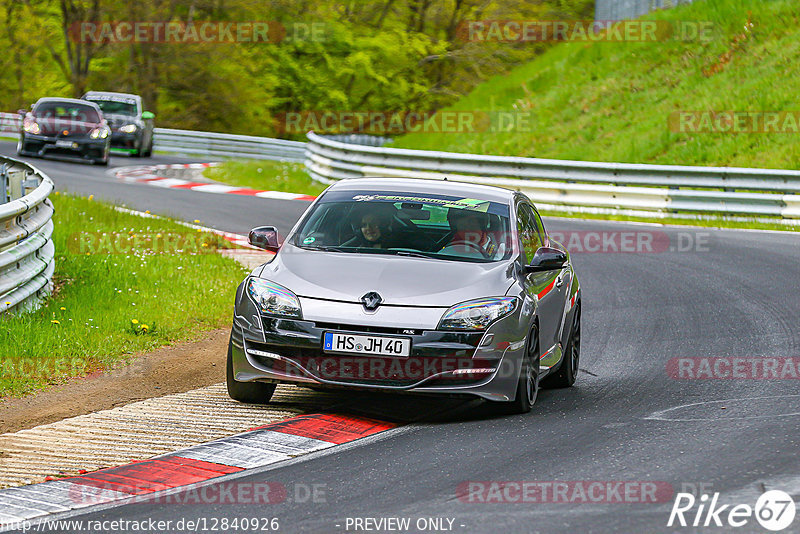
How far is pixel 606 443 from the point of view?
6.66 metres

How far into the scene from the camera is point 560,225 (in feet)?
64.7

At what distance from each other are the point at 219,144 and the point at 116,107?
17.3 ft

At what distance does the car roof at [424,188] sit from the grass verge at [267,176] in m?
16.9

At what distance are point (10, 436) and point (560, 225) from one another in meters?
14.0

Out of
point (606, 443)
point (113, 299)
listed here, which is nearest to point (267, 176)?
point (113, 299)

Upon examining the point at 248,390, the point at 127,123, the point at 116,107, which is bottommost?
the point at 127,123

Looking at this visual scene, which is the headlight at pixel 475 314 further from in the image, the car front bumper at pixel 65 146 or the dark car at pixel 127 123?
the dark car at pixel 127 123

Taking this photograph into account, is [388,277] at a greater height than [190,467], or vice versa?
[388,277]

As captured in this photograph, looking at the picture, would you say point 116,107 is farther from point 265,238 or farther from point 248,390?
point 248,390

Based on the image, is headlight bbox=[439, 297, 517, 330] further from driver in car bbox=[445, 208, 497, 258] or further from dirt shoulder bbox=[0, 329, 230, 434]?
→ dirt shoulder bbox=[0, 329, 230, 434]

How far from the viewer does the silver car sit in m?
7.02

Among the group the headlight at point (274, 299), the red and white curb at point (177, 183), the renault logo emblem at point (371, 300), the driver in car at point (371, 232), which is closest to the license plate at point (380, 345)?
the renault logo emblem at point (371, 300)

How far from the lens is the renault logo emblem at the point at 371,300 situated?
701 centimetres

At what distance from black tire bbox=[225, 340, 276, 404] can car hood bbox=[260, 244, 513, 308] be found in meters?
0.68
